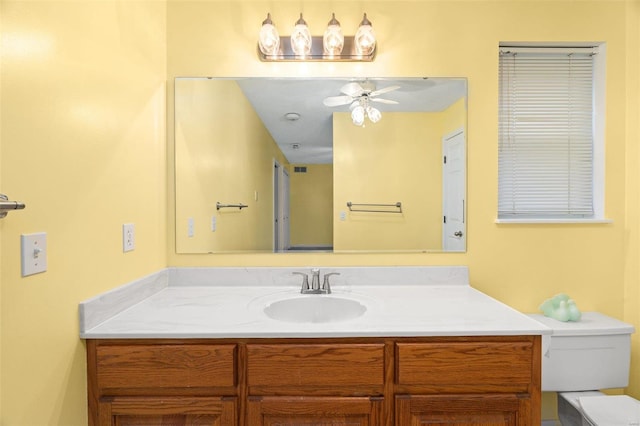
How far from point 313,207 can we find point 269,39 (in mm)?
830

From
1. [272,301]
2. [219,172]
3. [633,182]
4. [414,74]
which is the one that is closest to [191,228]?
[219,172]

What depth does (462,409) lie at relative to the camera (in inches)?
46.5

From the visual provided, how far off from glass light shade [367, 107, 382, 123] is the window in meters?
0.64

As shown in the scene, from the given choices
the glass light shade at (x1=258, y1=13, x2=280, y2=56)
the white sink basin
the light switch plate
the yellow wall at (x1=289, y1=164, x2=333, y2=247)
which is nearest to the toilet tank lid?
the white sink basin

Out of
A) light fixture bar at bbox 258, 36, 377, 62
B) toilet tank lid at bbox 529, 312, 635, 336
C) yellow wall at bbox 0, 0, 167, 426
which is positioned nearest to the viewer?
yellow wall at bbox 0, 0, 167, 426

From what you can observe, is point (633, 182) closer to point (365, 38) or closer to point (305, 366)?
point (365, 38)

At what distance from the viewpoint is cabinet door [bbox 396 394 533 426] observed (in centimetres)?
118

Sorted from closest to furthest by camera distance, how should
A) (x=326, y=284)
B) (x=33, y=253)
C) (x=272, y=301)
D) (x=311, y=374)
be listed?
(x=33, y=253) → (x=311, y=374) → (x=272, y=301) → (x=326, y=284)

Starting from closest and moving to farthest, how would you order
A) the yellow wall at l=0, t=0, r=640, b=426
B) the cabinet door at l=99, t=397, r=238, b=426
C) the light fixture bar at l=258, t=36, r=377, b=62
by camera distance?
the cabinet door at l=99, t=397, r=238, b=426 → the yellow wall at l=0, t=0, r=640, b=426 → the light fixture bar at l=258, t=36, r=377, b=62

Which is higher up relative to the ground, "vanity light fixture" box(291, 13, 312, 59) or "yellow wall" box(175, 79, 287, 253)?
"vanity light fixture" box(291, 13, 312, 59)

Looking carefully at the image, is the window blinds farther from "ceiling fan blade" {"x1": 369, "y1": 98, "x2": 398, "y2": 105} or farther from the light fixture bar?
the light fixture bar

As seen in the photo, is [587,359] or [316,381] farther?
[587,359]

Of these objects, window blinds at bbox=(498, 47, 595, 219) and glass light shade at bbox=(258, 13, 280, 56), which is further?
window blinds at bbox=(498, 47, 595, 219)

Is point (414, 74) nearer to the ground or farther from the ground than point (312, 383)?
farther from the ground
